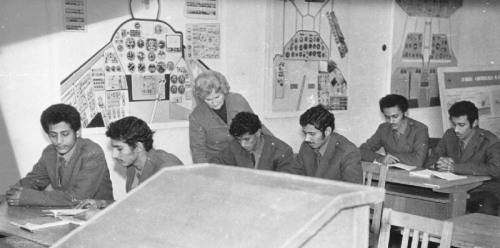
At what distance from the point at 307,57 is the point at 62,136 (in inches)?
126

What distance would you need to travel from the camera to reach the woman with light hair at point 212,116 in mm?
4701

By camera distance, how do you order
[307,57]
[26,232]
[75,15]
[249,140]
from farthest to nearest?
[307,57] → [75,15] → [249,140] → [26,232]

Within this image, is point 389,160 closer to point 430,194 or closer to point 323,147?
point 430,194

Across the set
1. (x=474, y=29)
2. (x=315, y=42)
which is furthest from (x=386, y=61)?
(x=474, y=29)

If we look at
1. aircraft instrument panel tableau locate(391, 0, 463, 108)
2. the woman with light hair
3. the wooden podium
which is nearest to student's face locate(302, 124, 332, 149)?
the woman with light hair

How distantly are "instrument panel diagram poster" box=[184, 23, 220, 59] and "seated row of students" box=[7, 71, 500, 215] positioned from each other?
669 millimetres

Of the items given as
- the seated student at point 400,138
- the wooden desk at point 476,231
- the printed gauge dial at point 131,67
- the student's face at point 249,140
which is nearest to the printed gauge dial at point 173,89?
the printed gauge dial at point 131,67

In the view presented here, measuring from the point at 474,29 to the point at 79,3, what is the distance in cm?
545

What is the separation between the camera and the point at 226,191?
150 cm

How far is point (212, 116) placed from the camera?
15.6 ft

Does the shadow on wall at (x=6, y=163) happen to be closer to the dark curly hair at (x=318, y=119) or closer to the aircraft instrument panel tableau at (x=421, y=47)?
the dark curly hair at (x=318, y=119)

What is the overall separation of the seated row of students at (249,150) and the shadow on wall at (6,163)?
24.7 inches

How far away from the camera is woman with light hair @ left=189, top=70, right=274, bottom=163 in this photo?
470 cm

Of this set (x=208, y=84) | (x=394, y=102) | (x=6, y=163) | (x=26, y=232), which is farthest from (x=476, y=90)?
(x=26, y=232)
